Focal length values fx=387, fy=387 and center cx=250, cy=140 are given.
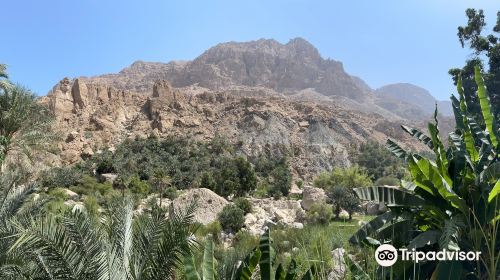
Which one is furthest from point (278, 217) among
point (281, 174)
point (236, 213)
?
point (281, 174)

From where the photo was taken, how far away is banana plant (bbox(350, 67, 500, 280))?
11.8 feet

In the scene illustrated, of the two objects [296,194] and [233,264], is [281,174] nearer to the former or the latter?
[296,194]

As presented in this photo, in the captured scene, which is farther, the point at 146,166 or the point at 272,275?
the point at 146,166

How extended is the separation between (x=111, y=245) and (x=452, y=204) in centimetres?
340

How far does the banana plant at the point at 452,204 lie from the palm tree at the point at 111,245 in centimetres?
208

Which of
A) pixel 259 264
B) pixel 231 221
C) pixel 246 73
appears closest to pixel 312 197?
pixel 231 221

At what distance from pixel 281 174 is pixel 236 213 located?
2039cm

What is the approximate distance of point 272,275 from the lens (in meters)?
3.09

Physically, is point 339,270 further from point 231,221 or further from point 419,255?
point 231,221

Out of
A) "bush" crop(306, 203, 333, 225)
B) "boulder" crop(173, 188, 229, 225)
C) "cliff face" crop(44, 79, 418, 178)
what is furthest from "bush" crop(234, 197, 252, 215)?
"cliff face" crop(44, 79, 418, 178)

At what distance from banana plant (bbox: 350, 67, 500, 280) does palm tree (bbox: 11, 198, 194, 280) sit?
2077mm

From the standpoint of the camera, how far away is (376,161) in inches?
2140

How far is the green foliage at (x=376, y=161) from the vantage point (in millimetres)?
48669

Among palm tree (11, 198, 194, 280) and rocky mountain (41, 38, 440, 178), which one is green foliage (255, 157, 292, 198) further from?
palm tree (11, 198, 194, 280)
